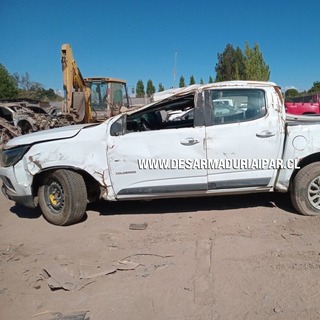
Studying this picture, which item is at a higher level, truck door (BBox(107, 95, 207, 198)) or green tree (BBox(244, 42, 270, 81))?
green tree (BBox(244, 42, 270, 81))

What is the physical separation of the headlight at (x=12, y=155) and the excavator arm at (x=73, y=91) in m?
6.29

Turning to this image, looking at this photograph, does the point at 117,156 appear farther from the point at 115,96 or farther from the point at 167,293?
the point at 115,96

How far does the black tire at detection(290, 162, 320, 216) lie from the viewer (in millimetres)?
3982

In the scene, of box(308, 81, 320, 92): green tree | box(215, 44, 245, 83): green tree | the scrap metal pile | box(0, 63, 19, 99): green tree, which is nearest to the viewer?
the scrap metal pile

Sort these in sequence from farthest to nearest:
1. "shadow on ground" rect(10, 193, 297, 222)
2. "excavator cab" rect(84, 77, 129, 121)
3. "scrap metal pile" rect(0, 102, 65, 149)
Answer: "excavator cab" rect(84, 77, 129, 121)
"scrap metal pile" rect(0, 102, 65, 149)
"shadow on ground" rect(10, 193, 297, 222)

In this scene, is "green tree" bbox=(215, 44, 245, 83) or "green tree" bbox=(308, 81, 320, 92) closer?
"green tree" bbox=(215, 44, 245, 83)

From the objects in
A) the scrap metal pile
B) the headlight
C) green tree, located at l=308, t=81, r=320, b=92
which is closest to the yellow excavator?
the scrap metal pile

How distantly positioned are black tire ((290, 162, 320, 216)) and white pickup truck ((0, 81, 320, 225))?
0.5 inches

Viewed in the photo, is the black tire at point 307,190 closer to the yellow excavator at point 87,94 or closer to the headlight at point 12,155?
the headlight at point 12,155

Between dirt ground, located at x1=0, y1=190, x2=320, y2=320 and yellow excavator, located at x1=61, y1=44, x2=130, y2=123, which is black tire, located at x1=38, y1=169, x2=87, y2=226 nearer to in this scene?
dirt ground, located at x1=0, y1=190, x2=320, y2=320

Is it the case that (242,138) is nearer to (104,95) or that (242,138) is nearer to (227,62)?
(104,95)

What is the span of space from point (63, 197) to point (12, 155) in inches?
37.9

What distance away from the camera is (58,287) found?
2756 mm

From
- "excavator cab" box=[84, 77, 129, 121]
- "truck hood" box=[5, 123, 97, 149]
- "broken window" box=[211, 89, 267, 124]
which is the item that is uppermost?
"excavator cab" box=[84, 77, 129, 121]
